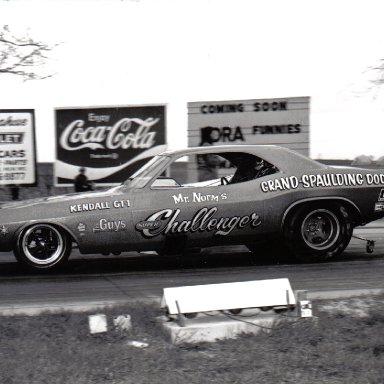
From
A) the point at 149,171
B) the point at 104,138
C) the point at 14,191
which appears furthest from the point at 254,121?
the point at 149,171

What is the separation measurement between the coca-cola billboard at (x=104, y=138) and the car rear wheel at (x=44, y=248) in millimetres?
9540

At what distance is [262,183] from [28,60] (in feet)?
34.3

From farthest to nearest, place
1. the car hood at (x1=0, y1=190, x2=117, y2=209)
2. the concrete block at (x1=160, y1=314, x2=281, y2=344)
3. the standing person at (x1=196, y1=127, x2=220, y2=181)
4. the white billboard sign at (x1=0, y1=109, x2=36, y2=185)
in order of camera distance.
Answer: the white billboard sign at (x1=0, y1=109, x2=36, y2=185) → the standing person at (x1=196, y1=127, x2=220, y2=181) → the car hood at (x1=0, y1=190, x2=117, y2=209) → the concrete block at (x1=160, y1=314, x2=281, y2=344)

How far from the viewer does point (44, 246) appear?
909cm

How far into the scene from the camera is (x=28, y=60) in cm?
1850

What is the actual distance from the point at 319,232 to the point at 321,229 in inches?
1.7

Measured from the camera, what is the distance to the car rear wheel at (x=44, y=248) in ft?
29.5

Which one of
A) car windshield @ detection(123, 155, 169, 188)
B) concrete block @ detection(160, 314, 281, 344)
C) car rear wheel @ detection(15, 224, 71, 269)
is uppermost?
car windshield @ detection(123, 155, 169, 188)

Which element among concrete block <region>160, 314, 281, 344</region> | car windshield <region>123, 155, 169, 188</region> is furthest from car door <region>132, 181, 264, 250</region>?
concrete block <region>160, 314, 281, 344</region>

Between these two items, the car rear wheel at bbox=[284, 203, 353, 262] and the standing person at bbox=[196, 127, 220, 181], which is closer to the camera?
the car rear wheel at bbox=[284, 203, 353, 262]

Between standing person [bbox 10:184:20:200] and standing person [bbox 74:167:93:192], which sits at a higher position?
standing person [bbox 74:167:93:192]

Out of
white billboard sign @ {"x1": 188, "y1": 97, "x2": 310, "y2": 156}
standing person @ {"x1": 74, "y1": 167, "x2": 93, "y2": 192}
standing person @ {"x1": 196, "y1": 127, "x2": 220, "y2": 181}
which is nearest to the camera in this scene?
standing person @ {"x1": 196, "y1": 127, "x2": 220, "y2": 181}

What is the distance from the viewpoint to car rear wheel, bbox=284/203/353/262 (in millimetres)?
9555

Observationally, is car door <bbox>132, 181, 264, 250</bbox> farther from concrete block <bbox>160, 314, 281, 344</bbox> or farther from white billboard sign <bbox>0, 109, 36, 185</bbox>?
white billboard sign <bbox>0, 109, 36, 185</bbox>
